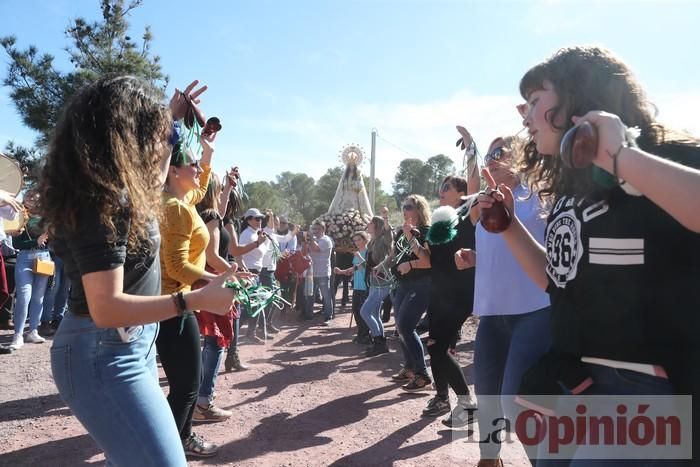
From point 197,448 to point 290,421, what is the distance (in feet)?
3.50

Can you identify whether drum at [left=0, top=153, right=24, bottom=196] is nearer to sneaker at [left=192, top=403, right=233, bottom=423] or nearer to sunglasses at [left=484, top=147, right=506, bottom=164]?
sneaker at [left=192, top=403, right=233, bottom=423]

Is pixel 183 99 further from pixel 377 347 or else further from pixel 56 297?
pixel 56 297

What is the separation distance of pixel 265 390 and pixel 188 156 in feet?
10.2

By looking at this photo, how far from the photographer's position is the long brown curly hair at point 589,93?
1.63 meters

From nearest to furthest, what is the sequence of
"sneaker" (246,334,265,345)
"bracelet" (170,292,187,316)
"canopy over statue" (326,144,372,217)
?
1. "bracelet" (170,292,187,316)
2. "sneaker" (246,334,265,345)
3. "canopy over statue" (326,144,372,217)

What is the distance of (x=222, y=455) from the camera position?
371 centimetres

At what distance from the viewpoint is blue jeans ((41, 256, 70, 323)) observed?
322 inches

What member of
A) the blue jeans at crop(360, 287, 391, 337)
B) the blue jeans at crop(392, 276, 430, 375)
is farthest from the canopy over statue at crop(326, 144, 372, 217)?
the blue jeans at crop(392, 276, 430, 375)

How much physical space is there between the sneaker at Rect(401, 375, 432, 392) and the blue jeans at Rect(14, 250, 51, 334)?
5.41 metres

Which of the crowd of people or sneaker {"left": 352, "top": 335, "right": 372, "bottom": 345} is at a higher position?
the crowd of people

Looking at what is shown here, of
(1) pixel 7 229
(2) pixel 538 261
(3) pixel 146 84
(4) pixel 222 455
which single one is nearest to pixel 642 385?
(2) pixel 538 261

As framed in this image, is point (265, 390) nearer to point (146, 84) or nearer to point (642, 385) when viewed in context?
point (146, 84)

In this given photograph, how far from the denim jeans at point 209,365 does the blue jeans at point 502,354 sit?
7.23ft

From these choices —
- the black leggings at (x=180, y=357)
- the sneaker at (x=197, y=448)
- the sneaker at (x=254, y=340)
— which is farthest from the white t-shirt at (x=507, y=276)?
the sneaker at (x=254, y=340)
